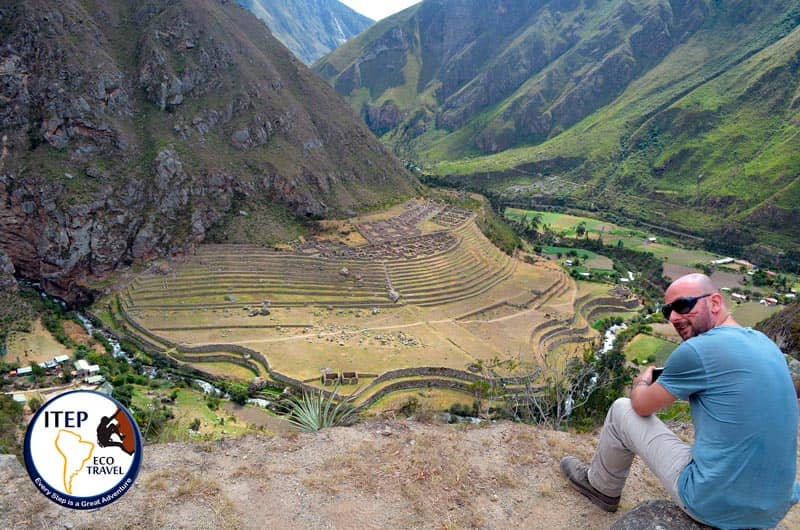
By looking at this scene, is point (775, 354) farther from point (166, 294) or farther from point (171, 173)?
point (171, 173)

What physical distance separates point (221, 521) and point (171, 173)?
42.3 m

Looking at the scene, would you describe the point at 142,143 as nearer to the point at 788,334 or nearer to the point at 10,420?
the point at 10,420

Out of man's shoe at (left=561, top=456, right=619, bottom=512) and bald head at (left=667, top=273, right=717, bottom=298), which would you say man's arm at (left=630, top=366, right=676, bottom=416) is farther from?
man's shoe at (left=561, top=456, right=619, bottom=512)

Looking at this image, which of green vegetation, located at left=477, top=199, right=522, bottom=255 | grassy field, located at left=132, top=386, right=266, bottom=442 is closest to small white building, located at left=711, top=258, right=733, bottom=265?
green vegetation, located at left=477, top=199, right=522, bottom=255

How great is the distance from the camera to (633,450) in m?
4.87

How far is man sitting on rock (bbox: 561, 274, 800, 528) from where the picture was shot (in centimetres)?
385

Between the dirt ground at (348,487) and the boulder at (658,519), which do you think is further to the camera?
the dirt ground at (348,487)

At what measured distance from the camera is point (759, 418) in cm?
384

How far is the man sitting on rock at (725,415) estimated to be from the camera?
3848mm

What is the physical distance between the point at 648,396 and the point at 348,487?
3681 millimetres

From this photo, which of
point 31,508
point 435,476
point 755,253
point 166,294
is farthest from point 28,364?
point 755,253

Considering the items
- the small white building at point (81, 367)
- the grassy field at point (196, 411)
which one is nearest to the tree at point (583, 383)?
the grassy field at point (196, 411)

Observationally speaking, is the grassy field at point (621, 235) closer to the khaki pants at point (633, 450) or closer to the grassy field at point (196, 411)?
the grassy field at point (196, 411)

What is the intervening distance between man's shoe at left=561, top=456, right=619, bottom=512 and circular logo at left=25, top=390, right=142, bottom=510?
4.69 metres
